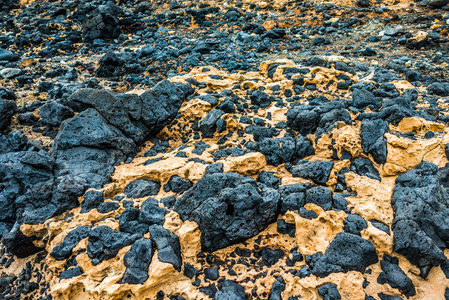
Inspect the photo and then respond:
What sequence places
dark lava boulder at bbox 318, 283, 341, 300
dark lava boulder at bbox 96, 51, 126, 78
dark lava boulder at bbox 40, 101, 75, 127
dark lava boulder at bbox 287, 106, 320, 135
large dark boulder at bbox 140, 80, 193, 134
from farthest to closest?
dark lava boulder at bbox 96, 51, 126, 78 < dark lava boulder at bbox 40, 101, 75, 127 < large dark boulder at bbox 140, 80, 193, 134 < dark lava boulder at bbox 287, 106, 320, 135 < dark lava boulder at bbox 318, 283, 341, 300

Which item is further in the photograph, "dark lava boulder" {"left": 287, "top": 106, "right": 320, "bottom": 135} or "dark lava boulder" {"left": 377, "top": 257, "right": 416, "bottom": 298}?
"dark lava boulder" {"left": 287, "top": 106, "right": 320, "bottom": 135}

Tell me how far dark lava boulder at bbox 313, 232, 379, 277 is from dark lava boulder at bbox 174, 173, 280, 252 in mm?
815

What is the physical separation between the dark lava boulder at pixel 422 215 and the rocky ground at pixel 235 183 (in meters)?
0.02

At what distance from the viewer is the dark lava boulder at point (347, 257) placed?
3287mm

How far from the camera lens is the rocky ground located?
3.32 meters

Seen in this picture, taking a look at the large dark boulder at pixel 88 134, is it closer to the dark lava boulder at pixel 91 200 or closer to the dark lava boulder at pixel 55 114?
the dark lava boulder at pixel 91 200

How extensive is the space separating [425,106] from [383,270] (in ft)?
11.8

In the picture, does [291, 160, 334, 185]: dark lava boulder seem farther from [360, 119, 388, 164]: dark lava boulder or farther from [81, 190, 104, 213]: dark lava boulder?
[81, 190, 104, 213]: dark lava boulder

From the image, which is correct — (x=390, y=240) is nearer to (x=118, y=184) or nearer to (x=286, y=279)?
(x=286, y=279)

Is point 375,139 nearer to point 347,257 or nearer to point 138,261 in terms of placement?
point 347,257

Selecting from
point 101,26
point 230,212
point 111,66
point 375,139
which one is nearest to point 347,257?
point 230,212

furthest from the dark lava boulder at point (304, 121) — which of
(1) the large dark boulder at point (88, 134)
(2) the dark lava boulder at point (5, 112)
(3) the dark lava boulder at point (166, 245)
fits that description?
(2) the dark lava boulder at point (5, 112)

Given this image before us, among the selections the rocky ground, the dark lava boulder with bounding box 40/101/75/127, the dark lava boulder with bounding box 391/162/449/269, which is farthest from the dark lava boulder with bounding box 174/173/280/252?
the dark lava boulder with bounding box 40/101/75/127

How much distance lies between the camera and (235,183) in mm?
3941
